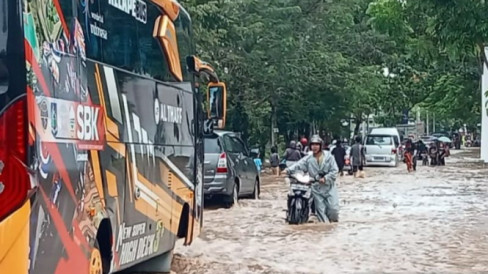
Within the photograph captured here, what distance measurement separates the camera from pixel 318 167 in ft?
49.0

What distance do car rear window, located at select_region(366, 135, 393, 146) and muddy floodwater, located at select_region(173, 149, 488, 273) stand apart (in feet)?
58.3

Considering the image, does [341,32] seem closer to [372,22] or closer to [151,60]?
[372,22]

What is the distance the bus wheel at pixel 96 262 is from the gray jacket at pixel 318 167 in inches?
327

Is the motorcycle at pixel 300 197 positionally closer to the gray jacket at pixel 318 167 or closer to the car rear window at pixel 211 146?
the gray jacket at pixel 318 167

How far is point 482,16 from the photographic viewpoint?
38.0 ft

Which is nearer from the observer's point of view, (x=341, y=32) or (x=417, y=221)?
(x=417, y=221)

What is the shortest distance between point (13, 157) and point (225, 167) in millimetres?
13239

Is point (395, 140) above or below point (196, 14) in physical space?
below

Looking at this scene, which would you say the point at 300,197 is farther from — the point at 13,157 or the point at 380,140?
the point at 380,140

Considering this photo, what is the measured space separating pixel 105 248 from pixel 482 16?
6746 millimetres

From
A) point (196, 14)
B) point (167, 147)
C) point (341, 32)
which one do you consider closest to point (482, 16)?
point (167, 147)

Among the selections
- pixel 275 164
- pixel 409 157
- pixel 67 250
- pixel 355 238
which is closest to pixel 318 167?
pixel 355 238

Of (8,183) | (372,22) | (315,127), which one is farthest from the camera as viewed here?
(315,127)

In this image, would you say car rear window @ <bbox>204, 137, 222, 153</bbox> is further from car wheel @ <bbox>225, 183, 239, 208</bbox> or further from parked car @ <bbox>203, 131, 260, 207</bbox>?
car wheel @ <bbox>225, 183, 239, 208</bbox>
